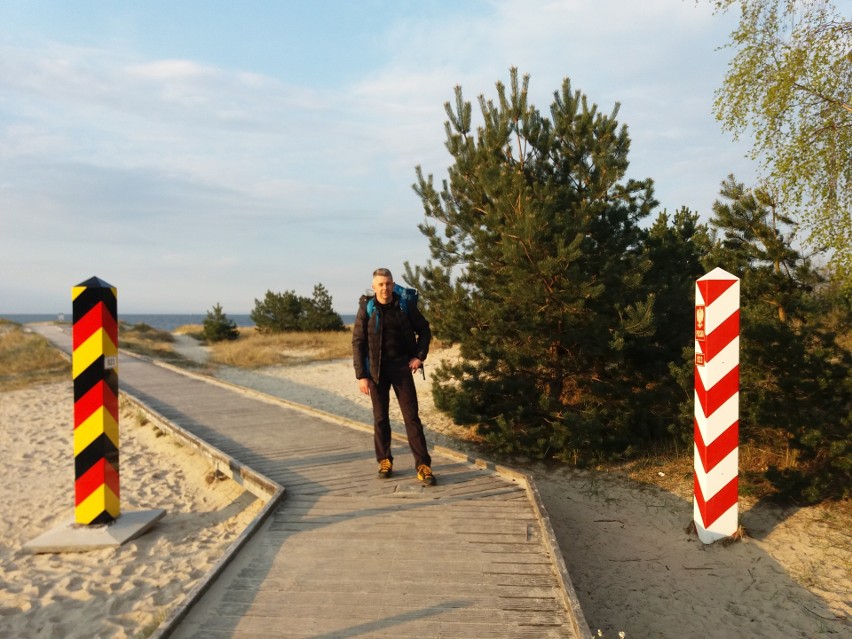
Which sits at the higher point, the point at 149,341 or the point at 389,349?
the point at 389,349

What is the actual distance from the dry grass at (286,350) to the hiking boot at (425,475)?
575 inches

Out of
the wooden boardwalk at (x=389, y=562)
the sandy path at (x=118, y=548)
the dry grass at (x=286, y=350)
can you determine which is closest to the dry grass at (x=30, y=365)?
the dry grass at (x=286, y=350)

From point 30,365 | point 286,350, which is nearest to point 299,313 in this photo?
point 286,350

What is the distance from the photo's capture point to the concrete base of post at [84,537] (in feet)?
15.5

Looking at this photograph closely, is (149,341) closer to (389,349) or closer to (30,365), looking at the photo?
(30,365)

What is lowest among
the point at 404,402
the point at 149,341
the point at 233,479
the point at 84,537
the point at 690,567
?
the point at 690,567

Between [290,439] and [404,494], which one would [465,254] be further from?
[404,494]

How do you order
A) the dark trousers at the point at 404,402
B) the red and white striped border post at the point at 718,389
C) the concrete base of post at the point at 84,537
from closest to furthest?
the red and white striped border post at the point at 718,389 < the concrete base of post at the point at 84,537 < the dark trousers at the point at 404,402

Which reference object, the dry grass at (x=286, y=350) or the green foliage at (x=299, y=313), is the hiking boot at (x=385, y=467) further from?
the green foliage at (x=299, y=313)

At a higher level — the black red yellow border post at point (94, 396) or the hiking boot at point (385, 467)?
the black red yellow border post at point (94, 396)

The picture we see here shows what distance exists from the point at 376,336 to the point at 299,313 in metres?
24.6

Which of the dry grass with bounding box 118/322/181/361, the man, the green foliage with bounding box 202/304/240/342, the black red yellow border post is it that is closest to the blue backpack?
the man

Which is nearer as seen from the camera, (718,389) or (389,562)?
(389,562)

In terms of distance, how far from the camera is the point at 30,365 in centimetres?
1766
